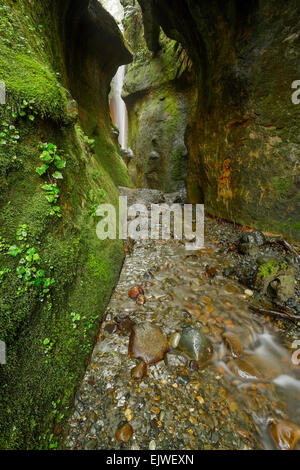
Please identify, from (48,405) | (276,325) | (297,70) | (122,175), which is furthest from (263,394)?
(122,175)

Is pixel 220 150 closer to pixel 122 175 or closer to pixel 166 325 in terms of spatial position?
pixel 166 325

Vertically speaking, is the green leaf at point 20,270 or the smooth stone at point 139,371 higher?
the green leaf at point 20,270

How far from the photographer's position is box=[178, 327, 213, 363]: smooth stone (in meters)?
2.04

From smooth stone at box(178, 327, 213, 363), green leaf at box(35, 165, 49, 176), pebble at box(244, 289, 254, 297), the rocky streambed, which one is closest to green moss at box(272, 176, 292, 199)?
the rocky streambed

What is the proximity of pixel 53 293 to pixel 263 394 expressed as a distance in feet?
7.46

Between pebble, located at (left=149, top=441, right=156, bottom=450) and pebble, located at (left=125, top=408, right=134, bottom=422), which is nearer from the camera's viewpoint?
pebble, located at (left=149, top=441, right=156, bottom=450)

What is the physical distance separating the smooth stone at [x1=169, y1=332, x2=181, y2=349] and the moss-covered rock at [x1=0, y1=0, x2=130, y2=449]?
3.12 feet

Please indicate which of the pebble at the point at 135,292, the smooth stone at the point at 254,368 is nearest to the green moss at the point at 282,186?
the smooth stone at the point at 254,368

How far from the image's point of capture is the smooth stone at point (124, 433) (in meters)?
1.42

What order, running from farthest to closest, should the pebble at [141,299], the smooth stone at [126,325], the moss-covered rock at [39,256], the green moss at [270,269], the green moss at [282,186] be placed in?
the green moss at [282,186], the green moss at [270,269], the pebble at [141,299], the smooth stone at [126,325], the moss-covered rock at [39,256]

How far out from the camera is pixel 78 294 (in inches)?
81.4

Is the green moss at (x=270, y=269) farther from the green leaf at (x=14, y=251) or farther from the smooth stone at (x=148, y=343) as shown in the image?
the green leaf at (x=14, y=251)

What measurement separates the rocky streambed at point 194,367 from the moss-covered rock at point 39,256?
293 mm

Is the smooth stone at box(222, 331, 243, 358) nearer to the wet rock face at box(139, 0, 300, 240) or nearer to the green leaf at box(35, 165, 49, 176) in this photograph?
the wet rock face at box(139, 0, 300, 240)
